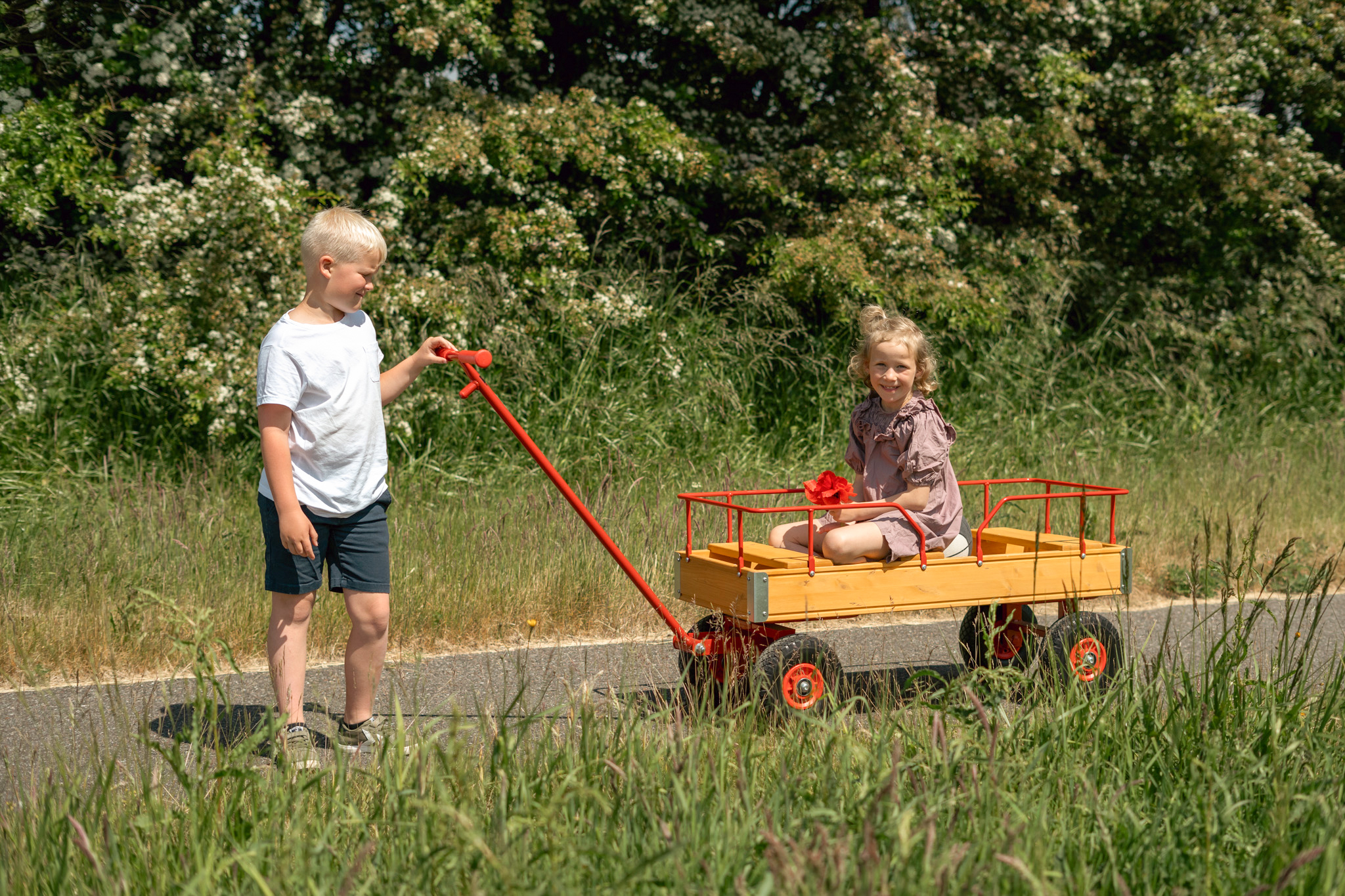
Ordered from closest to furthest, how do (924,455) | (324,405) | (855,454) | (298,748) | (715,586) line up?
(298,748)
(324,405)
(715,586)
(924,455)
(855,454)

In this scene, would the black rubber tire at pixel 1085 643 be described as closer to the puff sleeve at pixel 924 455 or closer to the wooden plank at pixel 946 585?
the wooden plank at pixel 946 585

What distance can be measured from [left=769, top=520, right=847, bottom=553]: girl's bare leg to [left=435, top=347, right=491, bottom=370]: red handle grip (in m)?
1.36

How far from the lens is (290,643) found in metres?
3.94

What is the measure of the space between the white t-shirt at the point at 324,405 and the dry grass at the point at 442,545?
853 mm

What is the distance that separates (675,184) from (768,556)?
273 inches

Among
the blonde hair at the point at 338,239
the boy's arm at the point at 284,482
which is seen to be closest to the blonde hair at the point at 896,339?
the blonde hair at the point at 338,239

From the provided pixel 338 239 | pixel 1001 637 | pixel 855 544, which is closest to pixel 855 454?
pixel 855 544

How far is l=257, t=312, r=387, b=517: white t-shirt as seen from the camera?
386 centimetres

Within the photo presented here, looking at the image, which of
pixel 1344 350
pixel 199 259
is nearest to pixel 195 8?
pixel 199 259

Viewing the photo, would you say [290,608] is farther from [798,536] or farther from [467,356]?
[798,536]

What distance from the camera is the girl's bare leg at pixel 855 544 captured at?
4281 millimetres

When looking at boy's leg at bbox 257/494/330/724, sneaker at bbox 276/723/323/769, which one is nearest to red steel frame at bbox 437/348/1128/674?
boy's leg at bbox 257/494/330/724

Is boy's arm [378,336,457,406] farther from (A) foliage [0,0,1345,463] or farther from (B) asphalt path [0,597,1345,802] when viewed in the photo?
(A) foliage [0,0,1345,463]

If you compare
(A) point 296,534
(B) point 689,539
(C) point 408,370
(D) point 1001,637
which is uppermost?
(C) point 408,370
